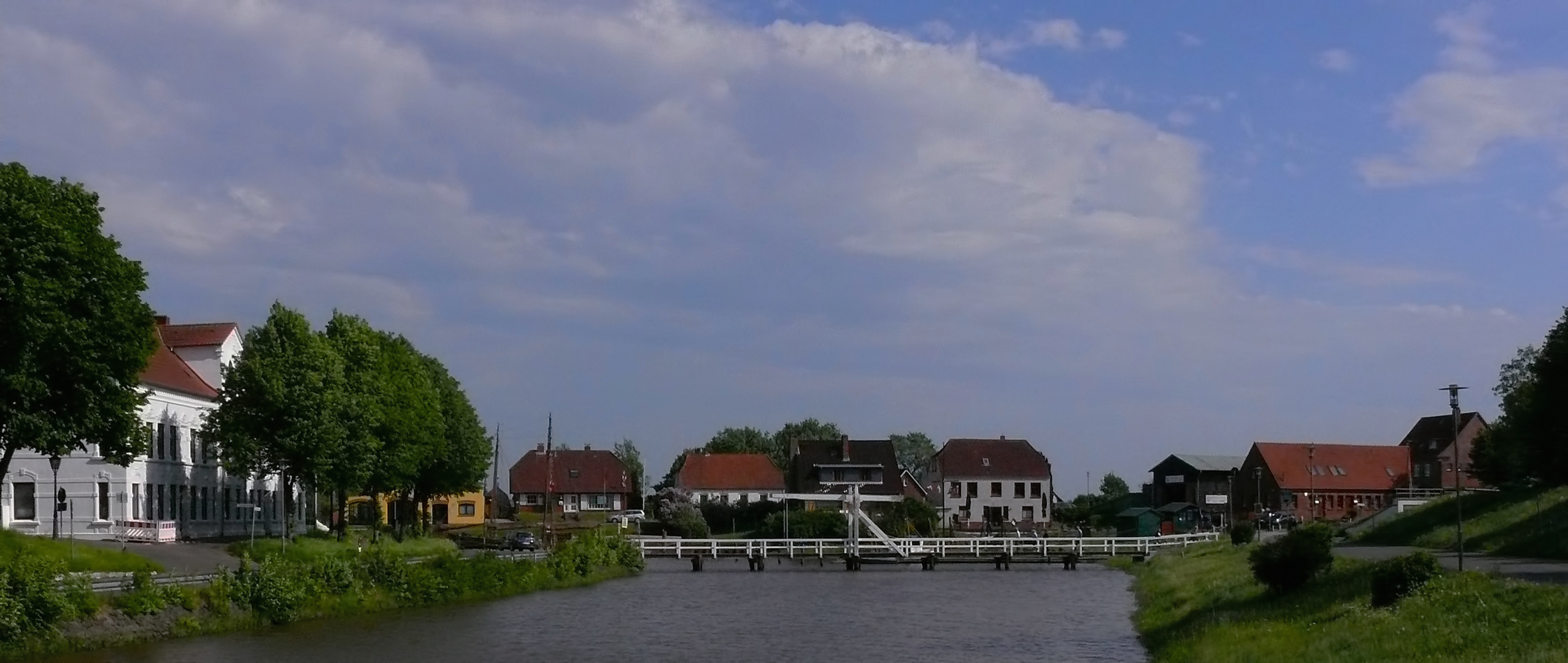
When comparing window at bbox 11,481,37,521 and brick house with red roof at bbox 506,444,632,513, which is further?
brick house with red roof at bbox 506,444,632,513

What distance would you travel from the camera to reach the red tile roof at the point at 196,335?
74125mm

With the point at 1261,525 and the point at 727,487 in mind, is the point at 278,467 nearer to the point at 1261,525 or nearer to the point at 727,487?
the point at 1261,525

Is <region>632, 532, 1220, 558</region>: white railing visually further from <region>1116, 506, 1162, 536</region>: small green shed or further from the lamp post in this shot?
the lamp post

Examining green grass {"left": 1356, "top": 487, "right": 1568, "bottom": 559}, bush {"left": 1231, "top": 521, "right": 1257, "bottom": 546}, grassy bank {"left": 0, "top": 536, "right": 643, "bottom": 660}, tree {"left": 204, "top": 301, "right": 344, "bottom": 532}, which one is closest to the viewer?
grassy bank {"left": 0, "top": 536, "right": 643, "bottom": 660}

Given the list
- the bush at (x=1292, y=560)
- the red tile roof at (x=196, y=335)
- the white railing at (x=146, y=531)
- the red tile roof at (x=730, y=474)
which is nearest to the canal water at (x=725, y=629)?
the bush at (x=1292, y=560)

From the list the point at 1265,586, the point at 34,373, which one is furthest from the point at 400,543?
the point at 1265,586

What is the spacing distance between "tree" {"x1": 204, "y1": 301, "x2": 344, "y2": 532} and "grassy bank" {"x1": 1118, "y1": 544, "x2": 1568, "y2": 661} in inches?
1400

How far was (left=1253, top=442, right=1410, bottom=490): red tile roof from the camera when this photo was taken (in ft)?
380

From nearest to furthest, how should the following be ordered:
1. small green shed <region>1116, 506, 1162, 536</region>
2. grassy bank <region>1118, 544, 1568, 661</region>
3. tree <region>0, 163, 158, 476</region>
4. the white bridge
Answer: grassy bank <region>1118, 544, 1568, 661</region> → tree <region>0, 163, 158, 476</region> → the white bridge → small green shed <region>1116, 506, 1162, 536</region>

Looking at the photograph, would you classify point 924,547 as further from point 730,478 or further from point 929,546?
point 730,478

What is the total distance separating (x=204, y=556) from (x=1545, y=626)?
45608 mm

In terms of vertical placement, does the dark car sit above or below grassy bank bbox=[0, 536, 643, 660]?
below

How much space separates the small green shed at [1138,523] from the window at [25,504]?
2827 inches

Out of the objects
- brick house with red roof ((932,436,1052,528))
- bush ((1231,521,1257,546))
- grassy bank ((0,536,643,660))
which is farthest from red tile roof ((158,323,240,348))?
brick house with red roof ((932,436,1052,528))
